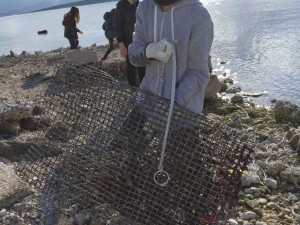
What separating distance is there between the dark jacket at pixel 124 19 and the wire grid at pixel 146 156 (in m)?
2.47

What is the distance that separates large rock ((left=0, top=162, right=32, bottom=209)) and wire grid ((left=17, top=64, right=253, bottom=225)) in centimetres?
75

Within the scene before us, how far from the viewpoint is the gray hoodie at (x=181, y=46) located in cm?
250

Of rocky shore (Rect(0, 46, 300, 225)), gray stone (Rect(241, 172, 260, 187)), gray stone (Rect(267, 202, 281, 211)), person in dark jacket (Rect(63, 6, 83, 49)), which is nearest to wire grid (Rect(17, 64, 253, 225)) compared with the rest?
rocky shore (Rect(0, 46, 300, 225))

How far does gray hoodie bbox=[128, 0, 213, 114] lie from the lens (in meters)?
2.50

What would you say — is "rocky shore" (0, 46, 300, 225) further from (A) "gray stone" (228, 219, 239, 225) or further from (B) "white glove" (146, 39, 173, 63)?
(B) "white glove" (146, 39, 173, 63)

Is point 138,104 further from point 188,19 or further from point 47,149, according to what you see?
point 47,149

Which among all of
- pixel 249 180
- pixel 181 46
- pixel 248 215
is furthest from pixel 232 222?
pixel 181 46

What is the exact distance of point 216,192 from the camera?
8.22ft

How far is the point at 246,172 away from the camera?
3750 mm

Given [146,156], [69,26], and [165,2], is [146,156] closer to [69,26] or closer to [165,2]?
[165,2]

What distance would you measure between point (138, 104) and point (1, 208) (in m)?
1.42

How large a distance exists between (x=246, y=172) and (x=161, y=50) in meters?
1.71

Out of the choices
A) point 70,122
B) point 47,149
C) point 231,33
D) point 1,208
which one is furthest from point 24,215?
point 231,33

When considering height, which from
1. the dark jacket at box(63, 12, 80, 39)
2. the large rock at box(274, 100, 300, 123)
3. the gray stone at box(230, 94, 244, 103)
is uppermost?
the dark jacket at box(63, 12, 80, 39)
